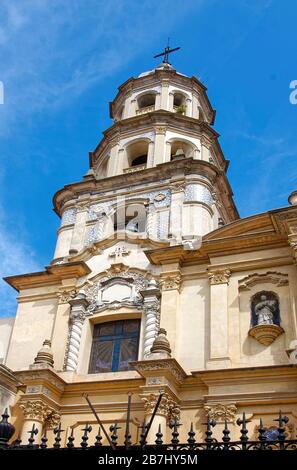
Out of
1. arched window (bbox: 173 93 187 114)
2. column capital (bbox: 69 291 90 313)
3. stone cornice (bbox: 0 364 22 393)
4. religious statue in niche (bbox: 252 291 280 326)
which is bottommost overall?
stone cornice (bbox: 0 364 22 393)

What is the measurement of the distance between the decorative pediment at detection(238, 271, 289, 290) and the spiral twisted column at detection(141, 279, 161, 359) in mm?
2688

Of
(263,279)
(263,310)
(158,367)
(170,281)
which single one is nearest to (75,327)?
(170,281)

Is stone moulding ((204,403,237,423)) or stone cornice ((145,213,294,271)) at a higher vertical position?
stone cornice ((145,213,294,271))

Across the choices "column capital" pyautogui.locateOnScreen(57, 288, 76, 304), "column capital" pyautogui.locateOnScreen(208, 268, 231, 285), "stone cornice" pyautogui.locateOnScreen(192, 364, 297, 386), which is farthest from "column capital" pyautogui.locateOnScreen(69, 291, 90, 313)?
"stone cornice" pyautogui.locateOnScreen(192, 364, 297, 386)

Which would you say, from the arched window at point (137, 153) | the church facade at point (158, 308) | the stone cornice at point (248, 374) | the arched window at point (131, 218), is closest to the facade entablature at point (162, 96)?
the arched window at point (137, 153)

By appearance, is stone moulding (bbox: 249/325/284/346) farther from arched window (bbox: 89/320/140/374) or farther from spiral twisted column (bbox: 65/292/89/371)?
spiral twisted column (bbox: 65/292/89/371)

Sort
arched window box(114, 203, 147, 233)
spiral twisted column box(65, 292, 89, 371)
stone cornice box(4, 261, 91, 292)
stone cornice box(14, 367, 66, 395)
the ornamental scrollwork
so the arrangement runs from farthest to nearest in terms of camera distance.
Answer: arched window box(114, 203, 147, 233) → stone cornice box(4, 261, 91, 292) → the ornamental scrollwork → spiral twisted column box(65, 292, 89, 371) → stone cornice box(14, 367, 66, 395)

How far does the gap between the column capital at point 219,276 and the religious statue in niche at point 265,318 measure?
3.44 ft

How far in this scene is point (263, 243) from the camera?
17.5m

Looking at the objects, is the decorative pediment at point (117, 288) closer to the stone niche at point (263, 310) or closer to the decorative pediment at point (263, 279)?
the decorative pediment at point (263, 279)

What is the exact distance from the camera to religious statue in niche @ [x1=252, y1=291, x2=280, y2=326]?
15984 mm

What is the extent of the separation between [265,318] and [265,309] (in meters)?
0.34

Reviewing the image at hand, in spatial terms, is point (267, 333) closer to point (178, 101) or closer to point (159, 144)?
point (159, 144)

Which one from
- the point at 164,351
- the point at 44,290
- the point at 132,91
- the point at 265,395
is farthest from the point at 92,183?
the point at 265,395
